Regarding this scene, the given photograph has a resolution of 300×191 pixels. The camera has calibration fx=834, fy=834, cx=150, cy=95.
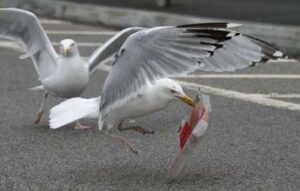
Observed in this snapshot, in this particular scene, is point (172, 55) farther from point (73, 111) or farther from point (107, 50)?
point (107, 50)

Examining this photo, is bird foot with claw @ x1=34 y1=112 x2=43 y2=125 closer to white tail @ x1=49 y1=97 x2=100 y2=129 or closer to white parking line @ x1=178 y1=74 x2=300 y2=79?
white tail @ x1=49 y1=97 x2=100 y2=129

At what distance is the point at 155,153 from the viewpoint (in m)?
5.88

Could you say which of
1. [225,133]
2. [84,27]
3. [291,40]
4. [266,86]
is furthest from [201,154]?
[84,27]

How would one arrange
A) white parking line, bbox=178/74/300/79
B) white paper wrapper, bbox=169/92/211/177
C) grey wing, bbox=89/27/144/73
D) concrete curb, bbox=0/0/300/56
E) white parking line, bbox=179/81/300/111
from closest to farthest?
white paper wrapper, bbox=169/92/211/177 < grey wing, bbox=89/27/144/73 < white parking line, bbox=179/81/300/111 < white parking line, bbox=178/74/300/79 < concrete curb, bbox=0/0/300/56

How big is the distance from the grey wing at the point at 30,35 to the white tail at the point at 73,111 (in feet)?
4.31

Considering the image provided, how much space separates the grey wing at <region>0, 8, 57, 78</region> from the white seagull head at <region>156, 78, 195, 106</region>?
2.06 m

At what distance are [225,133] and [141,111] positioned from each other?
5.10ft

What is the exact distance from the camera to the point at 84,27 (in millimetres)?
Answer: 15195

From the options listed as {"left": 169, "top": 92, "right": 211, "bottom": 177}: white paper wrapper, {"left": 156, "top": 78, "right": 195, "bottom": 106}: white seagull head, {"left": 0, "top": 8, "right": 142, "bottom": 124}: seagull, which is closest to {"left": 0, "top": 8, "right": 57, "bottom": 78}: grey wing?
{"left": 0, "top": 8, "right": 142, "bottom": 124}: seagull

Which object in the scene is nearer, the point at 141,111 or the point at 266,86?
the point at 141,111

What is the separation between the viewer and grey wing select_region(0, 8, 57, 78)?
6895 millimetres

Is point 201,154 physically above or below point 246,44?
below

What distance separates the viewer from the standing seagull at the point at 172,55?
4.55 metres

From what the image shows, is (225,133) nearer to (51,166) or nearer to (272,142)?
(272,142)
